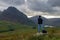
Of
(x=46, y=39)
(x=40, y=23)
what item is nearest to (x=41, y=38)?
(x=46, y=39)

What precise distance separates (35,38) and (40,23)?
821cm

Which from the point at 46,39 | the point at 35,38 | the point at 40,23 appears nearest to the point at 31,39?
the point at 35,38

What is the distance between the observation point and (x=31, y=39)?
23.5m

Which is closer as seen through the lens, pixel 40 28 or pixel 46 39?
pixel 46 39

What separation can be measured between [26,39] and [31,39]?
70cm

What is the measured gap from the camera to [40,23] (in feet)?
103

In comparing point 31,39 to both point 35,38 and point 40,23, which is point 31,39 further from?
point 40,23

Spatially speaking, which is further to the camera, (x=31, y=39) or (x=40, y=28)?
(x=40, y=28)

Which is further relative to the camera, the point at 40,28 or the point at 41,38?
the point at 40,28

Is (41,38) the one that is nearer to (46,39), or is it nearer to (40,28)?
(46,39)

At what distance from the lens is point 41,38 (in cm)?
2309

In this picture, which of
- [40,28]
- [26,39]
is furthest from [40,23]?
[26,39]

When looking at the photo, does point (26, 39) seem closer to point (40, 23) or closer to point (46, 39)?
point (46, 39)

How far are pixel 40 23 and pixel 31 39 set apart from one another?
8.18m
